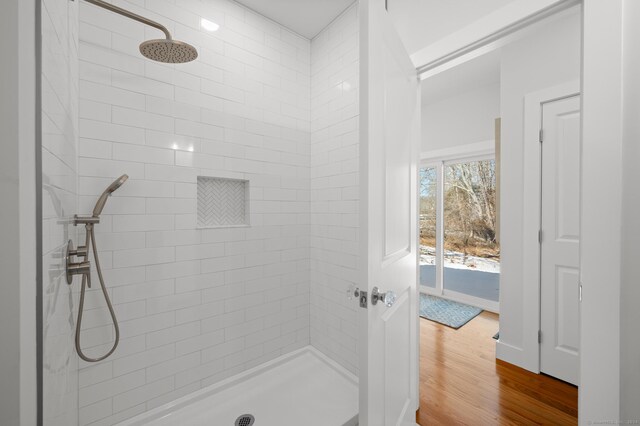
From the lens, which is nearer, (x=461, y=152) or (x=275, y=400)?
(x=275, y=400)

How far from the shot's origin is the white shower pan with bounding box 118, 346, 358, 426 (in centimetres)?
154

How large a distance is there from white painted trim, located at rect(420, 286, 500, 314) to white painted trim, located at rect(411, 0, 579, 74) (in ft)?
10.1

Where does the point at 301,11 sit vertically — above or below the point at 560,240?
above

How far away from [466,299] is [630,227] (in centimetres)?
308

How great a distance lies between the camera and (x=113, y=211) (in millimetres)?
1433

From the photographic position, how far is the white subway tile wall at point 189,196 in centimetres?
141

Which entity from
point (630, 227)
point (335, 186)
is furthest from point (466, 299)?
point (630, 227)

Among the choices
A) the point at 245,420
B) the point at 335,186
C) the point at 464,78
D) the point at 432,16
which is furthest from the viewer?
the point at 464,78

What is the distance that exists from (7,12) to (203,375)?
190 cm

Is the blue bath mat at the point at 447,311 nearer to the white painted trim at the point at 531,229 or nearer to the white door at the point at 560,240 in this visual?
the white painted trim at the point at 531,229

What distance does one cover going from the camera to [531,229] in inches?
81.2

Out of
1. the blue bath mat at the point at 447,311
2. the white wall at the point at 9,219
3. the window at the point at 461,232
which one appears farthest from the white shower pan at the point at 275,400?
the window at the point at 461,232

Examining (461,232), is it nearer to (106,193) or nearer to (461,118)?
(461,118)

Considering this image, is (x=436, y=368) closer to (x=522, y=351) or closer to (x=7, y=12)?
(x=522, y=351)
